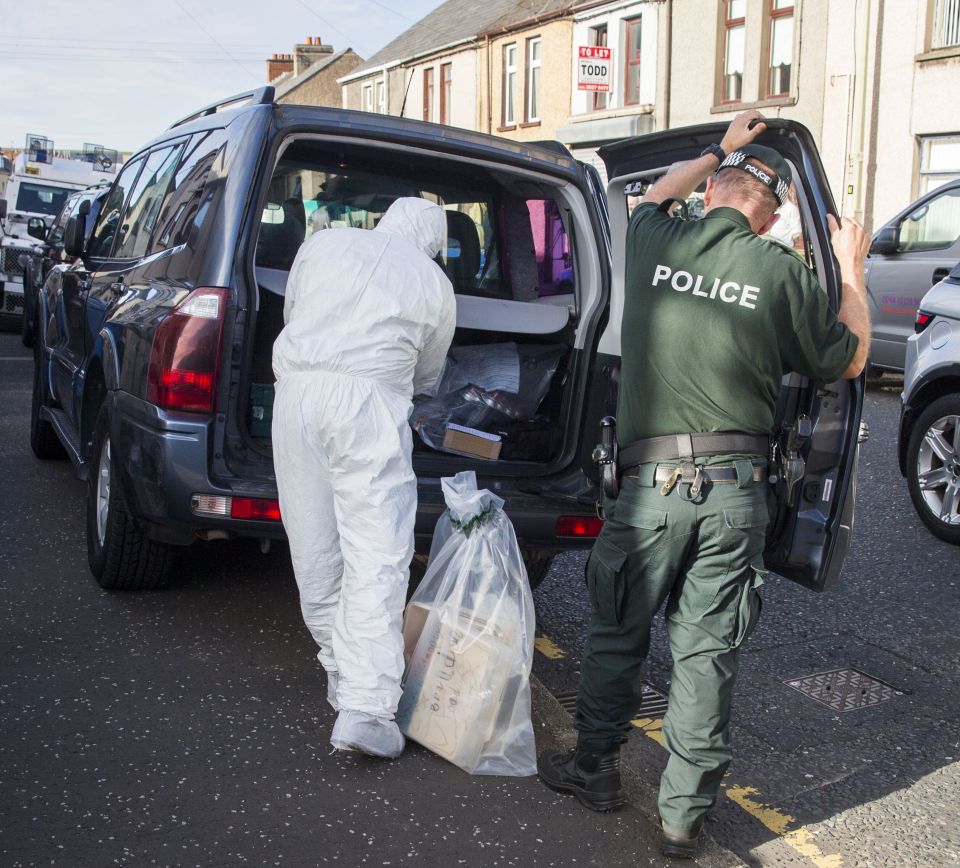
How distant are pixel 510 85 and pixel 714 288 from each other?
2842cm

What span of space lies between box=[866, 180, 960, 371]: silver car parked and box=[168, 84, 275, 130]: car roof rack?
656 cm

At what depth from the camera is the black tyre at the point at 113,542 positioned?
14.8 ft

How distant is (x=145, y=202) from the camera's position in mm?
5488

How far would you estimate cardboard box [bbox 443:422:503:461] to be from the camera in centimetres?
453

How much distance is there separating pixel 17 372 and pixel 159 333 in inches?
336

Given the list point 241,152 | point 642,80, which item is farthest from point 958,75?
point 241,152

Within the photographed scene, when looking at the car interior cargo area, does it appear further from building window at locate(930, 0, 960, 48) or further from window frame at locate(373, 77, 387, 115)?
window frame at locate(373, 77, 387, 115)

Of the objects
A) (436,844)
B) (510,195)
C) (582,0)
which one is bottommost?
(436,844)

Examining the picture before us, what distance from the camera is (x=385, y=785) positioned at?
3.31m

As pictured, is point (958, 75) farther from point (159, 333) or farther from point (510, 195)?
point (159, 333)

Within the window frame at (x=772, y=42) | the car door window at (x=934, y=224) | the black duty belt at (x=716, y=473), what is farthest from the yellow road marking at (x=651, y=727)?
the window frame at (x=772, y=42)

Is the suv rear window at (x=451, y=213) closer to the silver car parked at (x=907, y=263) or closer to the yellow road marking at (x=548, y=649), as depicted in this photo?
the yellow road marking at (x=548, y=649)

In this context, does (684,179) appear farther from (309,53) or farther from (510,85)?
(309,53)

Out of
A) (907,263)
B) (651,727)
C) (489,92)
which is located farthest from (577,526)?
(489,92)
